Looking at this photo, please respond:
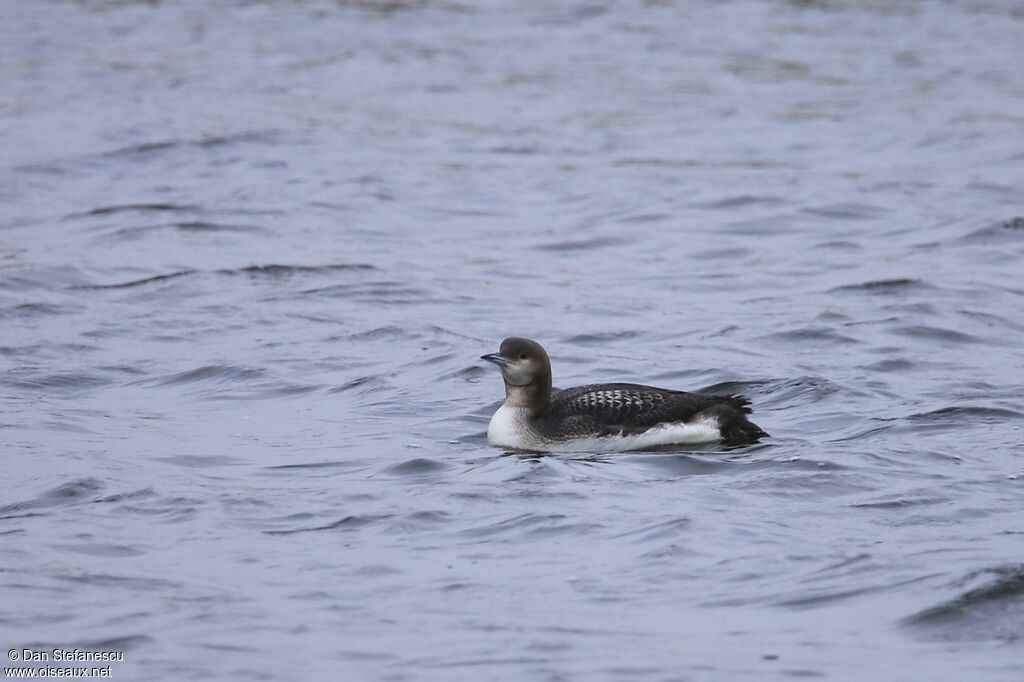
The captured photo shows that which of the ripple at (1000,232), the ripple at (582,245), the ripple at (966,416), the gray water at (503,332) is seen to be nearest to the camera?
the gray water at (503,332)

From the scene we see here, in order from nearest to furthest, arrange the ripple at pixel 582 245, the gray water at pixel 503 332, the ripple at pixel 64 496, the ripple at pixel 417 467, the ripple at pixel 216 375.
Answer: the gray water at pixel 503 332
the ripple at pixel 64 496
the ripple at pixel 417 467
the ripple at pixel 216 375
the ripple at pixel 582 245

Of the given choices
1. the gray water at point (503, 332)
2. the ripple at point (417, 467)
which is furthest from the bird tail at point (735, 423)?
the ripple at point (417, 467)

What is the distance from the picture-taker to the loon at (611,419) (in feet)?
32.8

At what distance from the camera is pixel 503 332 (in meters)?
13.4

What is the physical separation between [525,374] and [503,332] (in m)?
3.04

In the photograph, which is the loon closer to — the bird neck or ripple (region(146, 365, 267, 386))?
the bird neck

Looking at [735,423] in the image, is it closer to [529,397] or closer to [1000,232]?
[529,397]

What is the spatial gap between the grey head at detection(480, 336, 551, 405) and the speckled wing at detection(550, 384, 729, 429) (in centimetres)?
18

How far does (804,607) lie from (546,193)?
12.2 m

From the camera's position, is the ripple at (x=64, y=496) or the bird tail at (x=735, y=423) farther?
the bird tail at (x=735, y=423)

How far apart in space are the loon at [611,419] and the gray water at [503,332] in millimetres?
182

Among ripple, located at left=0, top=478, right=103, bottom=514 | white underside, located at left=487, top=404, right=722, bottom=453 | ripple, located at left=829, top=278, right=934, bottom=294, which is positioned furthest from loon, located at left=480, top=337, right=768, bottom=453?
ripple, located at left=829, top=278, right=934, bottom=294

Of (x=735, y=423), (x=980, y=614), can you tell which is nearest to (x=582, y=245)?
(x=735, y=423)

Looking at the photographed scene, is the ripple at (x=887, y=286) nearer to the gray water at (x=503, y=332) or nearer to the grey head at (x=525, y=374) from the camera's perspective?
the gray water at (x=503, y=332)
